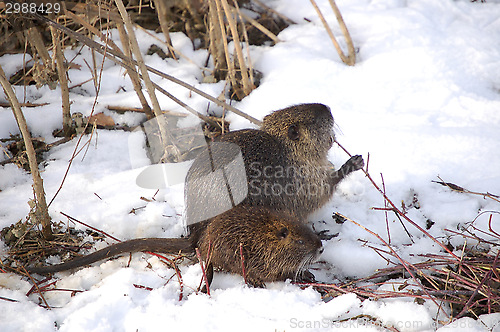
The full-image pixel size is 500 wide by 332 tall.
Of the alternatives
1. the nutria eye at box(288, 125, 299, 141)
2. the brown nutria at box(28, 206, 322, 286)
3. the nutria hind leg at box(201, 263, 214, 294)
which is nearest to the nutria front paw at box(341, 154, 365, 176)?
the nutria eye at box(288, 125, 299, 141)

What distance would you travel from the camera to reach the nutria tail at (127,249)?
250cm

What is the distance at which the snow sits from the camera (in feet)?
7.38

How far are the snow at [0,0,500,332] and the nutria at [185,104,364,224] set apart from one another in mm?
175

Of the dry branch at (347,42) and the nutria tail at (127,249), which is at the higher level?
the dry branch at (347,42)

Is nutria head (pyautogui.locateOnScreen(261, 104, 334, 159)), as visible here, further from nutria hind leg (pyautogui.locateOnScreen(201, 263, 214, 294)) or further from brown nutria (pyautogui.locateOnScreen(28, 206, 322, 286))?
nutria hind leg (pyautogui.locateOnScreen(201, 263, 214, 294))

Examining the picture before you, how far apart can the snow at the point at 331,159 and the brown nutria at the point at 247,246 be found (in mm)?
97

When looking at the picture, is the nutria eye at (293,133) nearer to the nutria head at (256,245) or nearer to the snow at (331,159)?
the snow at (331,159)

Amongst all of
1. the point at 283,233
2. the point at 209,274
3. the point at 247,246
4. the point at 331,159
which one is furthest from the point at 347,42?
the point at 209,274

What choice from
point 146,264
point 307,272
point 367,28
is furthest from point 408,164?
point 146,264

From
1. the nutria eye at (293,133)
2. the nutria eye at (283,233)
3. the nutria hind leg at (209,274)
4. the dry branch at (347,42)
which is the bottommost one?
the nutria hind leg at (209,274)

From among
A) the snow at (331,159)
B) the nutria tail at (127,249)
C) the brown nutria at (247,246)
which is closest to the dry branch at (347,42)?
the snow at (331,159)

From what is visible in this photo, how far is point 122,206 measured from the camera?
2.99 m

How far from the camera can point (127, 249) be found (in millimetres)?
2553

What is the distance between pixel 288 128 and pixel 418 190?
3.07 ft
